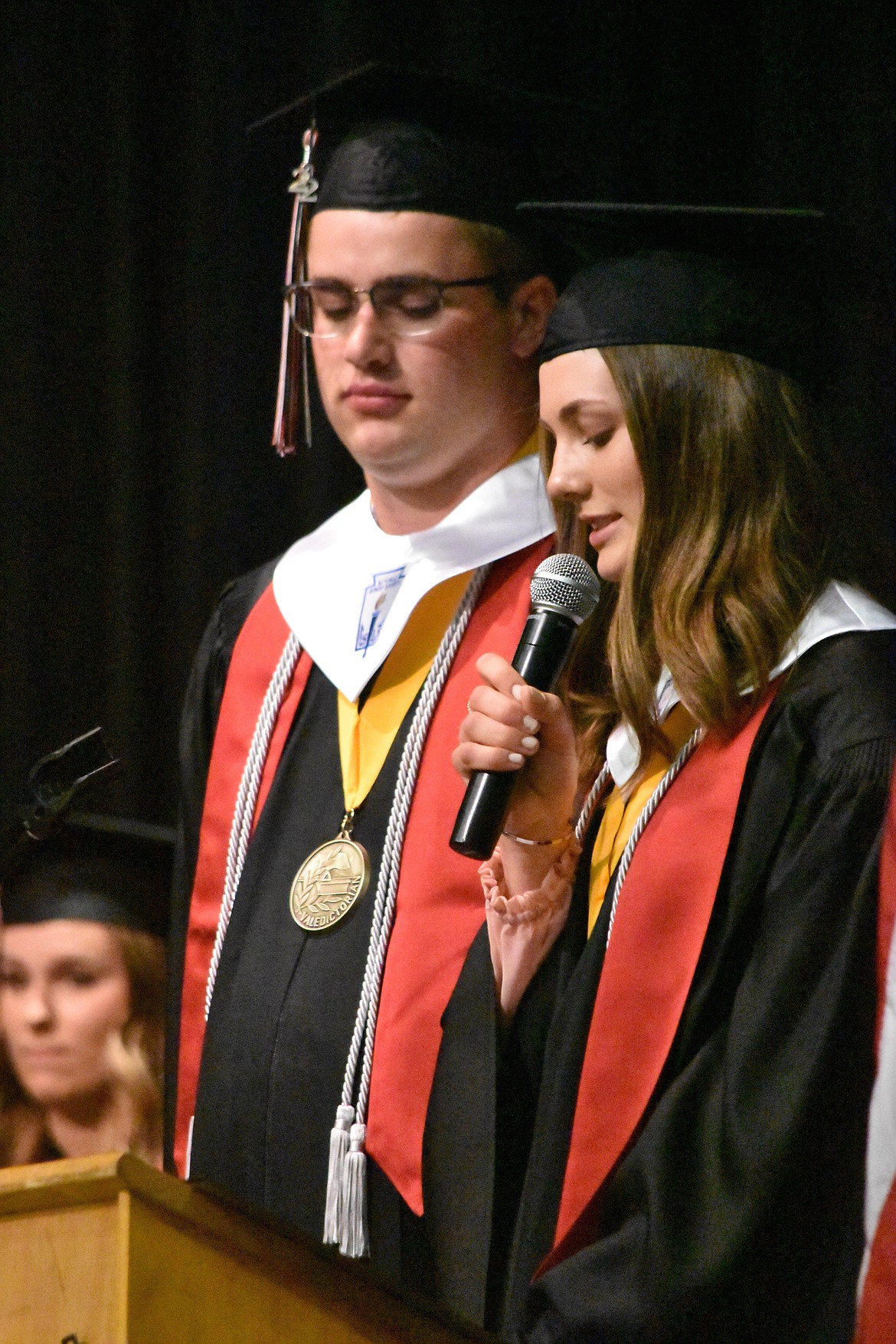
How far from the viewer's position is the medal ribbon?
1989mm

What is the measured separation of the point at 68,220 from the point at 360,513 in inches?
41.0

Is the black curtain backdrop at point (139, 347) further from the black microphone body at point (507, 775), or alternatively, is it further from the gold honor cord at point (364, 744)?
the black microphone body at point (507, 775)

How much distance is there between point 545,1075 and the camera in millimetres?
1688

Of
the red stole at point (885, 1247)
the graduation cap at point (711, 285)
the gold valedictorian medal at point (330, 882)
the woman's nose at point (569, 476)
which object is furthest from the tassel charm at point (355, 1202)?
the graduation cap at point (711, 285)

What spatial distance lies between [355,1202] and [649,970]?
1.64 feet

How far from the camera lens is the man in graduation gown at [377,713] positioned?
6.03 ft

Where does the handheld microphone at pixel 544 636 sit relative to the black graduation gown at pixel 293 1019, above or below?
above

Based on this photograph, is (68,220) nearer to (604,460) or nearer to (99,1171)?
(604,460)

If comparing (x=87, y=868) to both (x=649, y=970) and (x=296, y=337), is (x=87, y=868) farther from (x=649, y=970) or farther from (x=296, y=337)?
(x=649, y=970)

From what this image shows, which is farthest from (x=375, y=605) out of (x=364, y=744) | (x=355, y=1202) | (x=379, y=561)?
(x=355, y=1202)

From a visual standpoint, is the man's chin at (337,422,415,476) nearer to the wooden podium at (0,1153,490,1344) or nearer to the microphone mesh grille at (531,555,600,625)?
the microphone mesh grille at (531,555,600,625)

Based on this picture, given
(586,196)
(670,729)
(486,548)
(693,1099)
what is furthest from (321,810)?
(586,196)

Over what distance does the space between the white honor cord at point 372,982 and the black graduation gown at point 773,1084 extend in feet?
1.03

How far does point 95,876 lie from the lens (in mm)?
2311
